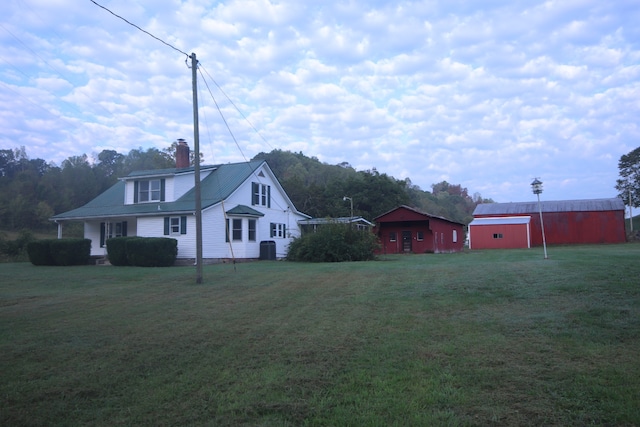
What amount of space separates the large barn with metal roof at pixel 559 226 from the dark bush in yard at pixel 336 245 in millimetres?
22579

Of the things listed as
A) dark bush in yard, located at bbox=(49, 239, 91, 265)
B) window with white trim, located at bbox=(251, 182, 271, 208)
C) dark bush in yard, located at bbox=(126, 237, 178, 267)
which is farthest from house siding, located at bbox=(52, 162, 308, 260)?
dark bush in yard, located at bbox=(49, 239, 91, 265)

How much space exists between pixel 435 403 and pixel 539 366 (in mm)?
1671

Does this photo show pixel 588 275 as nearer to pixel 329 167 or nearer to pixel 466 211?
pixel 329 167

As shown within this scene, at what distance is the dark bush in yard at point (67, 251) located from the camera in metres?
23.6

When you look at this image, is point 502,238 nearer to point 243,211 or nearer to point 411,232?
point 411,232

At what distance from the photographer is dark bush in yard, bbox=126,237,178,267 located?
884 inches

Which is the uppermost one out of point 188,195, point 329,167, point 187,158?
point 329,167

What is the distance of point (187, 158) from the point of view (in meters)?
31.9

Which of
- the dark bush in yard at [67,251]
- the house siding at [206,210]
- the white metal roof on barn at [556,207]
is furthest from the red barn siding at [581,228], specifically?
the dark bush in yard at [67,251]

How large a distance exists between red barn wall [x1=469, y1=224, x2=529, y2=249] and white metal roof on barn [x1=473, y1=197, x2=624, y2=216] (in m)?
6.87

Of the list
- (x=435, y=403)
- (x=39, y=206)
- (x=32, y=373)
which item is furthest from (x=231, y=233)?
(x=39, y=206)

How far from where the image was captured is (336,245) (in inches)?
988

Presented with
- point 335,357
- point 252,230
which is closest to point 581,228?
point 252,230

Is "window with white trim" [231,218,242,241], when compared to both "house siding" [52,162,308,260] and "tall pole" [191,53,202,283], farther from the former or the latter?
"tall pole" [191,53,202,283]
